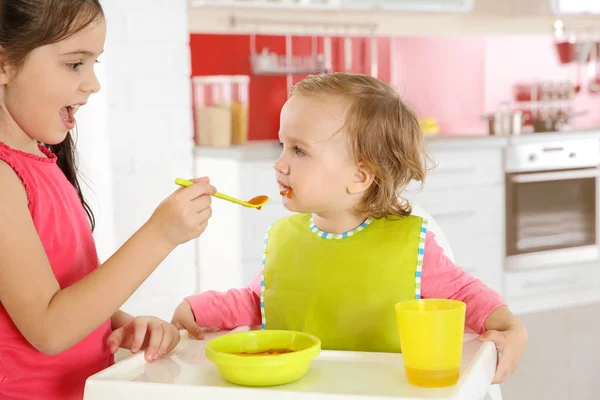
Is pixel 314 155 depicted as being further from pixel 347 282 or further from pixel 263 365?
pixel 263 365

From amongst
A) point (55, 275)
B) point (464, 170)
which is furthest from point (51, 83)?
point (464, 170)

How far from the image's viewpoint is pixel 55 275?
4.19 feet

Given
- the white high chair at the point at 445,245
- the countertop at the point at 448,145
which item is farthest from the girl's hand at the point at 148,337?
the countertop at the point at 448,145

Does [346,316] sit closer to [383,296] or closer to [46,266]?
[383,296]

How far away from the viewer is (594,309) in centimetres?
445

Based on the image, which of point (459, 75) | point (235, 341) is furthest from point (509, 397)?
point (459, 75)

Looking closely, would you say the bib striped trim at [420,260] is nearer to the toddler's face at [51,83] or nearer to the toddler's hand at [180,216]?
the toddler's hand at [180,216]

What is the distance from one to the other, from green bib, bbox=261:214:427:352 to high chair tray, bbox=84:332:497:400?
0.20m

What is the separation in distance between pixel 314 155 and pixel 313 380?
1.67 ft

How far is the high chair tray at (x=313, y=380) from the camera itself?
3.34 ft

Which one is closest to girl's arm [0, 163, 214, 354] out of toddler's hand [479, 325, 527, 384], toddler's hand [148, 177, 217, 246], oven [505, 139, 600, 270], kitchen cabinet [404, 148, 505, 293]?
toddler's hand [148, 177, 217, 246]

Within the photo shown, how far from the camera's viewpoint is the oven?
167 inches

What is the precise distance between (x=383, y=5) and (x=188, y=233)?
10.9 feet

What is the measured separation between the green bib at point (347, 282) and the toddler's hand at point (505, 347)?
7.0 inches
